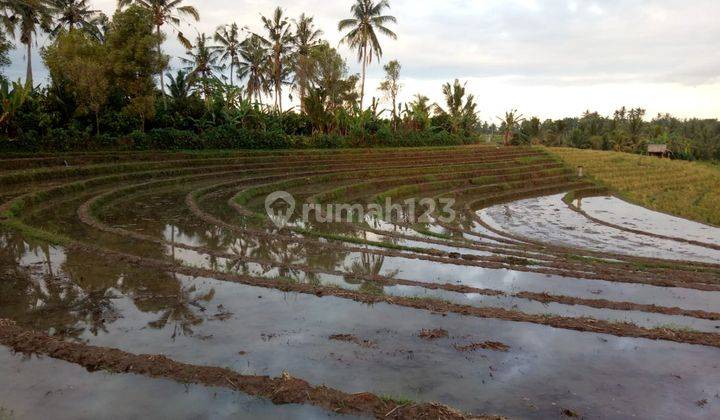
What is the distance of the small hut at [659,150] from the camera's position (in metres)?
49.2

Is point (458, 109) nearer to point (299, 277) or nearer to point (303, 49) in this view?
point (303, 49)

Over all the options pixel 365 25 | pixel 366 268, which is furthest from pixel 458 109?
pixel 366 268

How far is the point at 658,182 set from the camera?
108 feet

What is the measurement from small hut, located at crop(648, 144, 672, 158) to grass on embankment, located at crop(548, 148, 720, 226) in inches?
275

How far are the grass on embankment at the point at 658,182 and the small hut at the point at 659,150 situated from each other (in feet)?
22.9

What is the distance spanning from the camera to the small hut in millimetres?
49156

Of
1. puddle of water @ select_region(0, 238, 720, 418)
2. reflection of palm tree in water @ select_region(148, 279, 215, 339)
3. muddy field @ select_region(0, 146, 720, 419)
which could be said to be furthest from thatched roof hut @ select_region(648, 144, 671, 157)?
reflection of palm tree in water @ select_region(148, 279, 215, 339)

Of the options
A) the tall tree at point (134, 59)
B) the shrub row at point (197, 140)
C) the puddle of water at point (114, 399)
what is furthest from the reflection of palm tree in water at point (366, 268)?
the tall tree at point (134, 59)

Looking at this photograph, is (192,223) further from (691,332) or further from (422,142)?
(422,142)

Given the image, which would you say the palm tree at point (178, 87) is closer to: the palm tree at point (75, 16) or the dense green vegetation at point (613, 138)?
the palm tree at point (75, 16)

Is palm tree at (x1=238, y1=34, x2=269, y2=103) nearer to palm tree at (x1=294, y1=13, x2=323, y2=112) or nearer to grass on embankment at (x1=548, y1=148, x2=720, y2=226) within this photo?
palm tree at (x1=294, y1=13, x2=323, y2=112)

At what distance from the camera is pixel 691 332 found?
634cm

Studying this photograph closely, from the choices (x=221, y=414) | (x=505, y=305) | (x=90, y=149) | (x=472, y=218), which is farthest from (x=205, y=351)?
(x=90, y=149)

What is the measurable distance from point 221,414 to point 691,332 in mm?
5749
